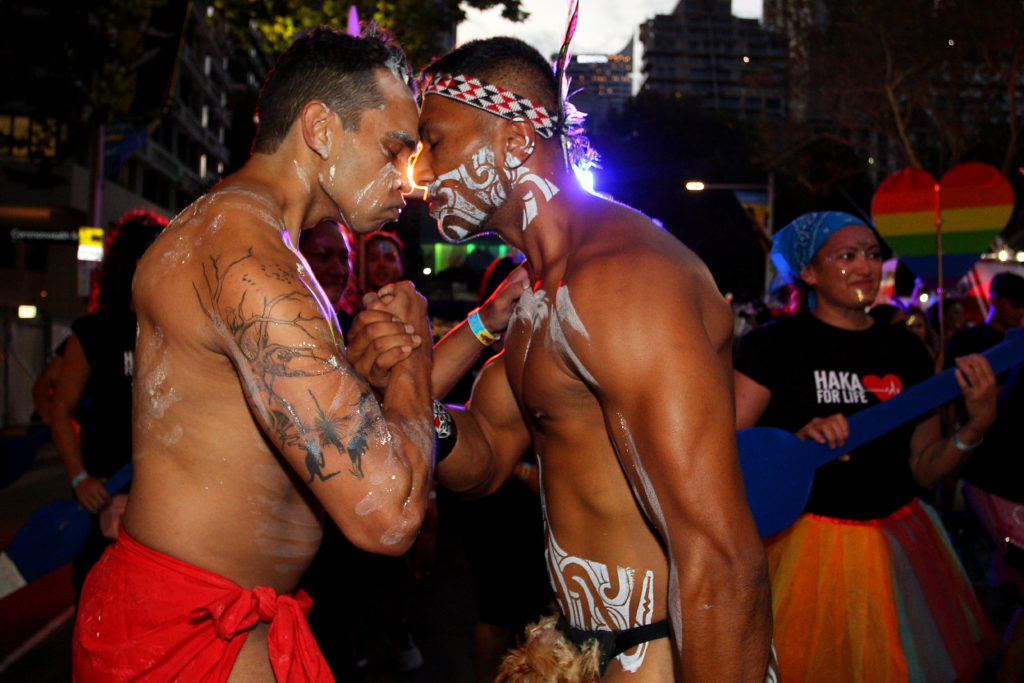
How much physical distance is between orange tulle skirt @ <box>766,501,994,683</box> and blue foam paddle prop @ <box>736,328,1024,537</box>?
0.27 metres

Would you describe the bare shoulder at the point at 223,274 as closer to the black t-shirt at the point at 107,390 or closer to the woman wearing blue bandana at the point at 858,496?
the black t-shirt at the point at 107,390

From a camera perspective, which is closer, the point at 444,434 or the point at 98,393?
the point at 444,434

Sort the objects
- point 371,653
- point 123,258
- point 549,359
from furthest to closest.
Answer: point 371,653 → point 123,258 → point 549,359

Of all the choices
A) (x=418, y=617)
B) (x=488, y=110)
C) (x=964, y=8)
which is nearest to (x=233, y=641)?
(x=488, y=110)

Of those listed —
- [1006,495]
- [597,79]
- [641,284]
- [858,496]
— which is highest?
[597,79]

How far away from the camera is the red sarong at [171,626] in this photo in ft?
5.54

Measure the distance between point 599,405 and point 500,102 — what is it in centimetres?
105

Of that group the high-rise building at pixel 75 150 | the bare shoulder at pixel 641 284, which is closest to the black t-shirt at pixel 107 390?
the bare shoulder at pixel 641 284

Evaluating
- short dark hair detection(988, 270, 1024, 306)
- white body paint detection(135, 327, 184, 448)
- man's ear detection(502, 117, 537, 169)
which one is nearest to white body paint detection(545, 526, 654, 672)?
white body paint detection(135, 327, 184, 448)

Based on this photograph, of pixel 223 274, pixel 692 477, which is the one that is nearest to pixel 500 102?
pixel 223 274

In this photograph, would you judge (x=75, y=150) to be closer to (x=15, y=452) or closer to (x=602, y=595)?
(x=15, y=452)

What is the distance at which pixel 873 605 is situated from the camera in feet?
9.89

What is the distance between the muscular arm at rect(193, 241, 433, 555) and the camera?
5.28ft

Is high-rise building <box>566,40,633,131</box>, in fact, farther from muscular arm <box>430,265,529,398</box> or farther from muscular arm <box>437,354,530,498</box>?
muscular arm <box>437,354,530,498</box>
